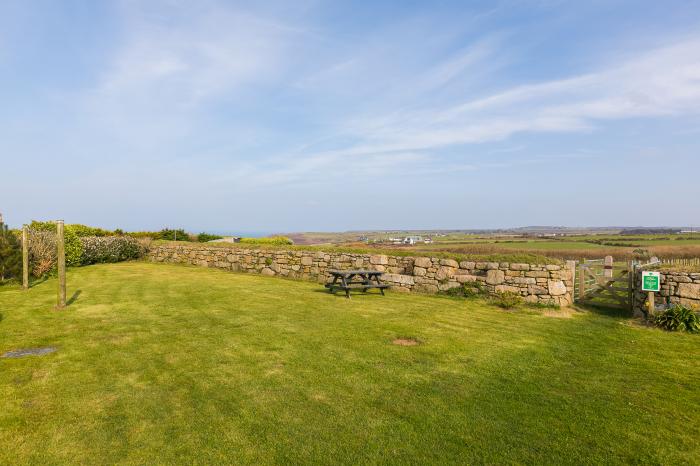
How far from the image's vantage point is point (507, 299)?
11.8 m

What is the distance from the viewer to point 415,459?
3.82 m

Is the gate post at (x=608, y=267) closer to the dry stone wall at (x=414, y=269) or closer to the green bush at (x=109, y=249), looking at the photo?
the dry stone wall at (x=414, y=269)

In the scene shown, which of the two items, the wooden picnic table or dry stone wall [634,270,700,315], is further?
the wooden picnic table

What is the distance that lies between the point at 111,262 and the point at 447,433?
854 inches

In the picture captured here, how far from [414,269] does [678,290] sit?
718 cm

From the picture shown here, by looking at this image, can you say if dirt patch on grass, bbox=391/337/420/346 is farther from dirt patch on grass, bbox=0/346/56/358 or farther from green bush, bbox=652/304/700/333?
green bush, bbox=652/304/700/333

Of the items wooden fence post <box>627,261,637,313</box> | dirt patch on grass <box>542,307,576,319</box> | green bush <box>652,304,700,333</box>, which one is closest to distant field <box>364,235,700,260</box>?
dirt patch on grass <box>542,307,576,319</box>

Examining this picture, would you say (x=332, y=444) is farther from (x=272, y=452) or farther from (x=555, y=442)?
(x=555, y=442)

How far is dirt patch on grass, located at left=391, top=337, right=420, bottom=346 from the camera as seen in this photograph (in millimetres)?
7590

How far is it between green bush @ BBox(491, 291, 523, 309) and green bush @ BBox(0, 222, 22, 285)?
1637 cm

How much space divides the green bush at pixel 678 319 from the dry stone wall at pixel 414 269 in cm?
250

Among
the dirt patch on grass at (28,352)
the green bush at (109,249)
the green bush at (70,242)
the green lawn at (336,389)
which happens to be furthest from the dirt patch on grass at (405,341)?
the green bush at (109,249)

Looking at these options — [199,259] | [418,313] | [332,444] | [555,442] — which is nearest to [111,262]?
[199,259]

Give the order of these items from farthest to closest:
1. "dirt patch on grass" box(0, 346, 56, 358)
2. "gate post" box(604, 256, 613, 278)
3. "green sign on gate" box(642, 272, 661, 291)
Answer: "gate post" box(604, 256, 613, 278) < "green sign on gate" box(642, 272, 661, 291) < "dirt patch on grass" box(0, 346, 56, 358)
